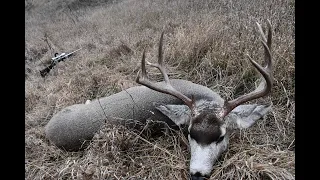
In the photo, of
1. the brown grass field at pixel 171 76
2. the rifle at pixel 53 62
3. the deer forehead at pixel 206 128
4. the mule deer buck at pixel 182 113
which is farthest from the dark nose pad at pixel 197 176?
the rifle at pixel 53 62

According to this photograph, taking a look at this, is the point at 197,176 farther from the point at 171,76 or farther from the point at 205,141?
the point at 171,76

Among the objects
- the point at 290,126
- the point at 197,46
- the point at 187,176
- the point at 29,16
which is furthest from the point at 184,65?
the point at 29,16

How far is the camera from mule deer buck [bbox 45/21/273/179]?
321cm

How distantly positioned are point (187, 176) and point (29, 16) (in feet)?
41.7

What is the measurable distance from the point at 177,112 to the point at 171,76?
134 cm

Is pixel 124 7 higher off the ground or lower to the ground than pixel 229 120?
lower

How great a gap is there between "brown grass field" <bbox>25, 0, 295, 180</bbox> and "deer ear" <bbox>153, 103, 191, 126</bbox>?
12cm

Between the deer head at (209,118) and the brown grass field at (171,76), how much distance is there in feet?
0.43

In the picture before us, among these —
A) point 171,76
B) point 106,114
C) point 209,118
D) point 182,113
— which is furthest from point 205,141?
point 171,76

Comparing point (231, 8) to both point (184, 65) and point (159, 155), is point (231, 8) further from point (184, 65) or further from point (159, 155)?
point (159, 155)

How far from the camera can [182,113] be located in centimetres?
378

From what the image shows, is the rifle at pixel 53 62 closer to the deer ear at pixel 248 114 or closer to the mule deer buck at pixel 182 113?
the mule deer buck at pixel 182 113

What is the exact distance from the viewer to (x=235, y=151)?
353 centimetres

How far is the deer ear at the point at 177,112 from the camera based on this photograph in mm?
3750
